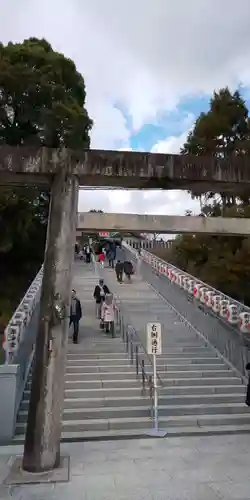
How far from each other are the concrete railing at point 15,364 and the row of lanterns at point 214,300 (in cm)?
547

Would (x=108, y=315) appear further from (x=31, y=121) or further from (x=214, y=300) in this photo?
(x=31, y=121)

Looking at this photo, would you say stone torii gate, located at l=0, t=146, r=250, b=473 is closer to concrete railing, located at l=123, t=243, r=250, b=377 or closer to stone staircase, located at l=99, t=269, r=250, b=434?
stone staircase, located at l=99, t=269, r=250, b=434

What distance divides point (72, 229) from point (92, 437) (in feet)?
14.0

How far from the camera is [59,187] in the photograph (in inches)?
281

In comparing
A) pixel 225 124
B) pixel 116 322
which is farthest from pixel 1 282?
pixel 225 124

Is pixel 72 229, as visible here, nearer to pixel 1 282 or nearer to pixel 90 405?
pixel 90 405

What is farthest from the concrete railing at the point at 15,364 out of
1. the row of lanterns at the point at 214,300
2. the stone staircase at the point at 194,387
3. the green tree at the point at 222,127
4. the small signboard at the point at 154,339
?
the green tree at the point at 222,127

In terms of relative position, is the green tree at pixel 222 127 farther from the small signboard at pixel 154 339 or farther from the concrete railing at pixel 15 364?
the small signboard at pixel 154 339

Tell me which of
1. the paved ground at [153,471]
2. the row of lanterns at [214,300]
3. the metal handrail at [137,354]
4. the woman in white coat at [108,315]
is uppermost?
the row of lanterns at [214,300]

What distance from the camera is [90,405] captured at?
389 inches

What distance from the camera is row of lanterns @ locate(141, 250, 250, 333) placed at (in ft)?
39.2

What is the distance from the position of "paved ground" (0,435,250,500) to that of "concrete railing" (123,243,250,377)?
3.53m

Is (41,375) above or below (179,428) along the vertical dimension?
above

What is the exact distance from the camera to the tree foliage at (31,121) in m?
22.6
